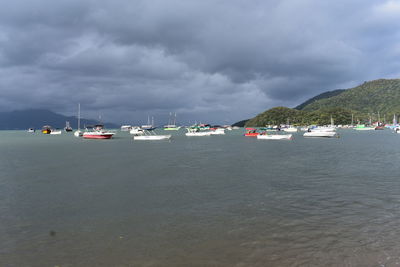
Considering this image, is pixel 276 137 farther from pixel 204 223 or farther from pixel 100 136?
pixel 204 223

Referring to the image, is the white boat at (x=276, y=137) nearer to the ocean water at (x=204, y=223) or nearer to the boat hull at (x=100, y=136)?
the boat hull at (x=100, y=136)

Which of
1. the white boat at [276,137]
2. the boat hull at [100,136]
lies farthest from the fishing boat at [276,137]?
the boat hull at [100,136]

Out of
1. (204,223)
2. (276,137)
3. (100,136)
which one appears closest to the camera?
(204,223)

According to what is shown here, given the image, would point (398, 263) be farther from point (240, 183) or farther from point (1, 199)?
point (1, 199)

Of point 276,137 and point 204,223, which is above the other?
point 276,137

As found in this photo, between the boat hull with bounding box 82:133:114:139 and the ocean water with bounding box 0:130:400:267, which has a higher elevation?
the boat hull with bounding box 82:133:114:139

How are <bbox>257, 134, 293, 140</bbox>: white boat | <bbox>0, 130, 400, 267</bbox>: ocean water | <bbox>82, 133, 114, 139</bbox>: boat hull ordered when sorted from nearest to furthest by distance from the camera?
<bbox>0, 130, 400, 267</bbox>: ocean water, <bbox>257, 134, 293, 140</bbox>: white boat, <bbox>82, 133, 114, 139</bbox>: boat hull

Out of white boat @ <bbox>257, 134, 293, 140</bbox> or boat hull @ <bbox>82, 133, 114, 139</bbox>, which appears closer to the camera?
white boat @ <bbox>257, 134, 293, 140</bbox>

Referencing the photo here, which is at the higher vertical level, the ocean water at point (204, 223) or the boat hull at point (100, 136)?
the boat hull at point (100, 136)

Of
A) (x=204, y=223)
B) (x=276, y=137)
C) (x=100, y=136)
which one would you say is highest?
(x=100, y=136)

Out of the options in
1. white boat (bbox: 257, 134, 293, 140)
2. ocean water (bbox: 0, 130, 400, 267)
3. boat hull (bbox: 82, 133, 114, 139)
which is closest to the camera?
ocean water (bbox: 0, 130, 400, 267)

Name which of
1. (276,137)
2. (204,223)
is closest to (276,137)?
(276,137)

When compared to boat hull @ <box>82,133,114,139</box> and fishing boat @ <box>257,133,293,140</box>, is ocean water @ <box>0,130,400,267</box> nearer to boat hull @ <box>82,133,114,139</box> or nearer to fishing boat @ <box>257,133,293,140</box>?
fishing boat @ <box>257,133,293,140</box>

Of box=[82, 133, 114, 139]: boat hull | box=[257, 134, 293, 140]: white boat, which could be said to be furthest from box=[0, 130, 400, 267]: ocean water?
box=[82, 133, 114, 139]: boat hull
